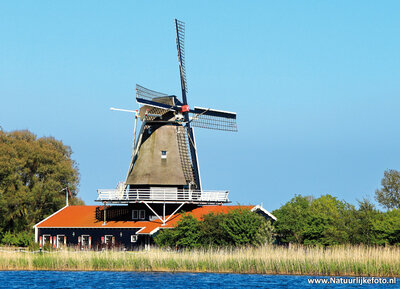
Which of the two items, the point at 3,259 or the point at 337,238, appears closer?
the point at 3,259

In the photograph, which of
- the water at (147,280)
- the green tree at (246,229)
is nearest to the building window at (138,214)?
the green tree at (246,229)

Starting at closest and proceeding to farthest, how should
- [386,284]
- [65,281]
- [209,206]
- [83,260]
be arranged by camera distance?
1. [386,284]
2. [65,281]
3. [83,260]
4. [209,206]

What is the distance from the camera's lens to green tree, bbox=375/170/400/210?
7931cm

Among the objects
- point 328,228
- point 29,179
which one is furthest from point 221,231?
point 29,179

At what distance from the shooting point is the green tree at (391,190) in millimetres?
79312

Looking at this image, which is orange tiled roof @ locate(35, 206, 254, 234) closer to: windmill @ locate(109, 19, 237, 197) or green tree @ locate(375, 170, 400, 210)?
windmill @ locate(109, 19, 237, 197)

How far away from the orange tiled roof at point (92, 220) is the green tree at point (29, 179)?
5.06 m

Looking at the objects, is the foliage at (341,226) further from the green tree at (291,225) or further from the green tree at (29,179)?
the green tree at (29,179)

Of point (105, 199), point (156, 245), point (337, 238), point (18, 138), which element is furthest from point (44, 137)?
point (337, 238)

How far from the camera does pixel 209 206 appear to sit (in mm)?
53469

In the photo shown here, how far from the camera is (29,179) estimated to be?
211ft

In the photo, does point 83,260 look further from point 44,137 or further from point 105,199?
point 44,137

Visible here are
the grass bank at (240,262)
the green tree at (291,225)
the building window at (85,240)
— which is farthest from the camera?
the building window at (85,240)

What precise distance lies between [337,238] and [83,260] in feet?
51.1
